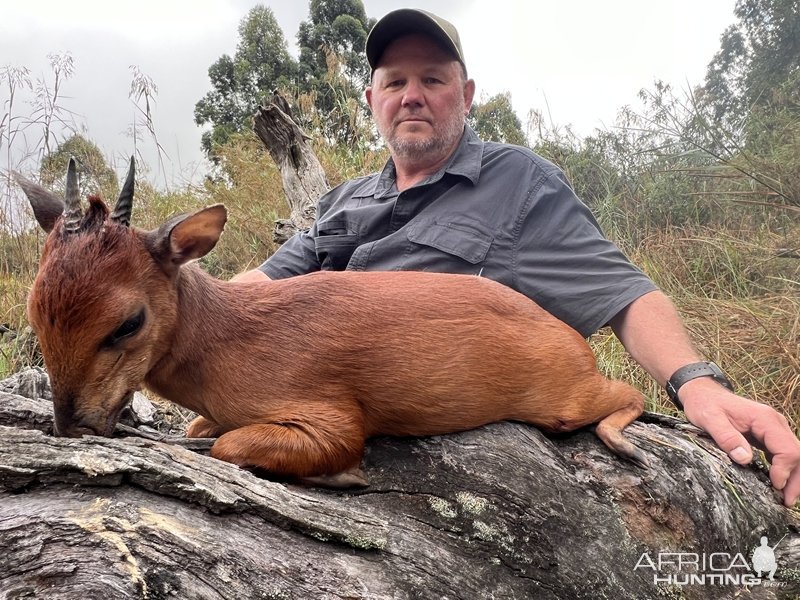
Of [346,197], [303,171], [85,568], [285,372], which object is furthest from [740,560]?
[303,171]

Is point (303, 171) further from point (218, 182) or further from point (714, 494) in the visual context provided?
point (714, 494)

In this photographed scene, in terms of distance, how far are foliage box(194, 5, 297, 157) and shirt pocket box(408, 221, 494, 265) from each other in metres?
15.6

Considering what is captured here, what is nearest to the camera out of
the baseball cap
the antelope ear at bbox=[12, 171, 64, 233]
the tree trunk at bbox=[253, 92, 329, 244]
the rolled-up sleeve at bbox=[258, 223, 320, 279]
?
the antelope ear at bbox=[12, 171, 64, 233]

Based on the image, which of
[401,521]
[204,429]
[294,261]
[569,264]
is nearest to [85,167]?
[294,261]

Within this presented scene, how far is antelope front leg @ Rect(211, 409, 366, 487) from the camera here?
214 centimetres

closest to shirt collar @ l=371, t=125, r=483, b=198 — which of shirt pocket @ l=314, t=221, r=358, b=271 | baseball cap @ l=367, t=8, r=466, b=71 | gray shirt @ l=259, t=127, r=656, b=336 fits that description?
gray shirt @ l=259, t=127, r=656, b=336

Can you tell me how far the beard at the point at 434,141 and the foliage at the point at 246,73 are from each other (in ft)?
48.4

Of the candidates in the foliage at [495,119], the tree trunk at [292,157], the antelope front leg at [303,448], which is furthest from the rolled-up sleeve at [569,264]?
the foliage at [495,119]

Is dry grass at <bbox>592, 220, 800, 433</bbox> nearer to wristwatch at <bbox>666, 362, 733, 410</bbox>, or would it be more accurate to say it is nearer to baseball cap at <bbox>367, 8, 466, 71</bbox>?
wristwatch at <bbox>666, 362, 733, 410</bbox>

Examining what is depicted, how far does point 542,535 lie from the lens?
2201mm

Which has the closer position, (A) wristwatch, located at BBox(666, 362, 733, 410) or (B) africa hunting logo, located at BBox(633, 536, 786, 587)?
(B) africa hunting logo, located at BBox(633, 536, 786, 587)

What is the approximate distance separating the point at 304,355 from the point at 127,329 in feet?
2.19

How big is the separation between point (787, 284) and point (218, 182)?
7.91 m

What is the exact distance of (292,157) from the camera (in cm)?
709
